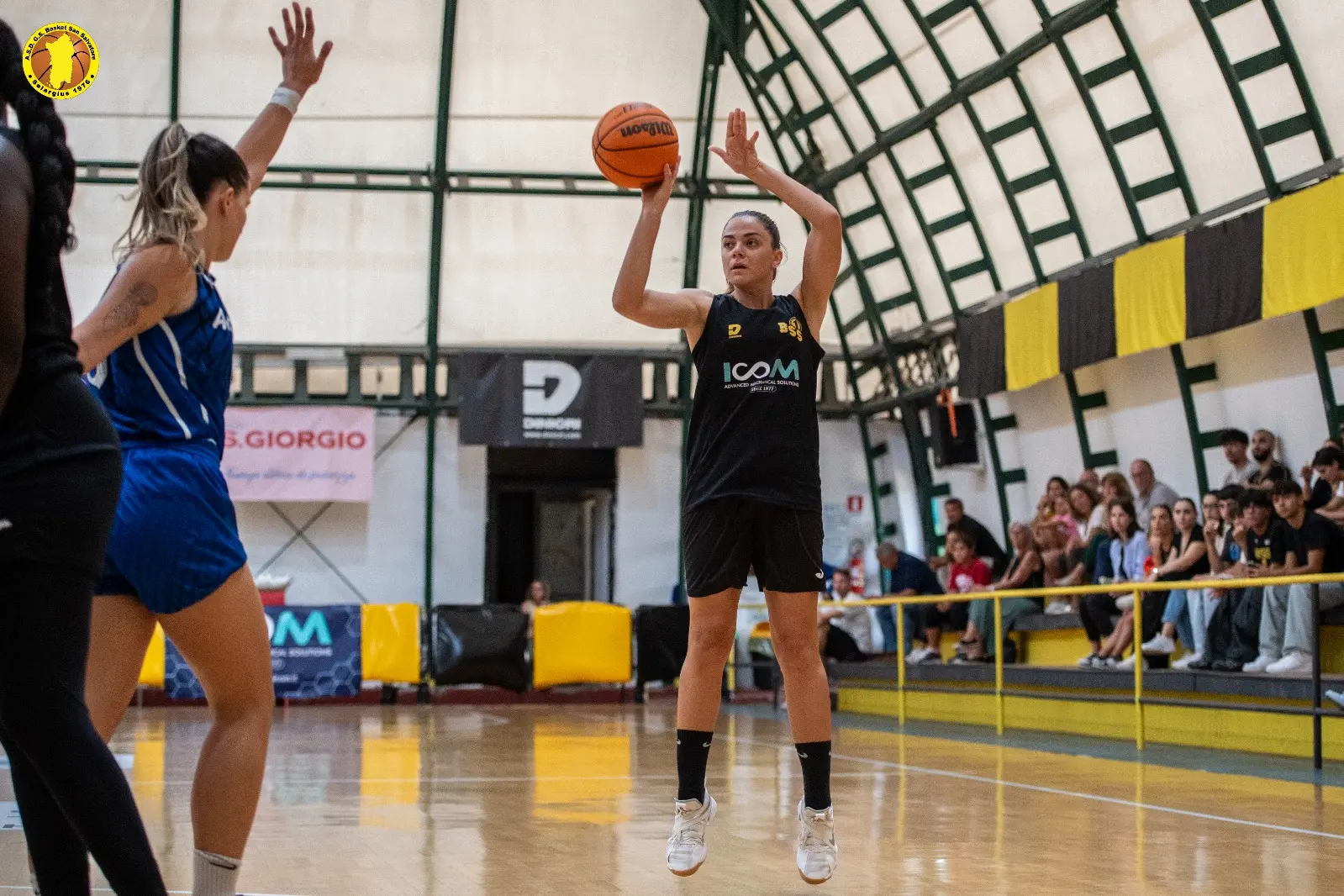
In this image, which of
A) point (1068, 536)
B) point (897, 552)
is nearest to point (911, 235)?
point (897, 552)

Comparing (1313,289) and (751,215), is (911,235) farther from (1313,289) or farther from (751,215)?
(751,215)

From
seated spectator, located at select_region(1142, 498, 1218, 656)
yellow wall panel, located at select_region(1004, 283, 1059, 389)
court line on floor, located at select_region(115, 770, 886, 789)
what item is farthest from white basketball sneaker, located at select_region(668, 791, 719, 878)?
yellow wall panel, located at select_region(1004, 283, 1059, 389)

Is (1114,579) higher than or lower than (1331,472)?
lower

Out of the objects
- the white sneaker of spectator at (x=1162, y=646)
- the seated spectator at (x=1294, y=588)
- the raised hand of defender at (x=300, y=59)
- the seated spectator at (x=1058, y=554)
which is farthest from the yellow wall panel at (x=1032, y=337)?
the raised hand of defender at (x=300, y=59)

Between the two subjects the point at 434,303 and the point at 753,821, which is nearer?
the point at 753,821

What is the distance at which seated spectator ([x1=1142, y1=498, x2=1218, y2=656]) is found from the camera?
29.5 ft

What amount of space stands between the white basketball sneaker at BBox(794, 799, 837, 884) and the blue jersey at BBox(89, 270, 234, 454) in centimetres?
190

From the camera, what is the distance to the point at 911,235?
1653 cm

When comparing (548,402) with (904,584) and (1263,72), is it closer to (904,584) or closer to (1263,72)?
(904,584)

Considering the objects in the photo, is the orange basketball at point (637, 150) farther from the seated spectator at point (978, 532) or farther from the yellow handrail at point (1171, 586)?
the seated spectator at point (978, 532)

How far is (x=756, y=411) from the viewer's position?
4.09 meters

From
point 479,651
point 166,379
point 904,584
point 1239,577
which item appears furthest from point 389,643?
point 166,379

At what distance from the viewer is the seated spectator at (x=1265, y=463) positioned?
33.9ft

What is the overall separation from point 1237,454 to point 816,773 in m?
7.92
